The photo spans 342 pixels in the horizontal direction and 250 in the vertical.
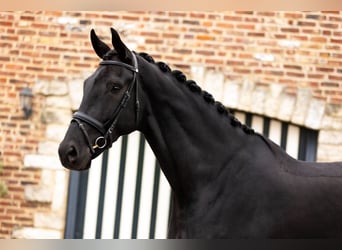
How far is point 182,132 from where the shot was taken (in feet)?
11.8

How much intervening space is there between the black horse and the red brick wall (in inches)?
108

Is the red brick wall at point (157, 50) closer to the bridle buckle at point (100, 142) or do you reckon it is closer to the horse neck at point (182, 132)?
the horse neck at point (182, 132)

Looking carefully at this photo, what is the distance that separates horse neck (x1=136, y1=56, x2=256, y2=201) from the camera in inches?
141

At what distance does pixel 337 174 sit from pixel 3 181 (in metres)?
3.54

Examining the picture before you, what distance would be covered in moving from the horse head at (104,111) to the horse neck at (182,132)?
8 cm

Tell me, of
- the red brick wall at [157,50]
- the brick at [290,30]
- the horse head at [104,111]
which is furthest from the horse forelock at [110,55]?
the brick at [290,30]

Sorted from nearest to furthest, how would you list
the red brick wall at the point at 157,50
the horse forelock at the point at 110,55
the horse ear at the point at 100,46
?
the horse forelock at the point at 110,55, the horse ear at the point at 100,46, the red brick wall at the point at 157,50

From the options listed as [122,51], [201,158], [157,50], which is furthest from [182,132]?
[157,50]

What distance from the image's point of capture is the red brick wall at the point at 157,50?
6320 mm

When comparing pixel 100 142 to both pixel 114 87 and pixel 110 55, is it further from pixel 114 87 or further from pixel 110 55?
pixel 110 55

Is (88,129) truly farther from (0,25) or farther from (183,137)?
(0,25)

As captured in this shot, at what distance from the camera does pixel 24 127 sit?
6539 millimetres

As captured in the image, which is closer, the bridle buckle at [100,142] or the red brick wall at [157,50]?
the bridle buckle at [100,142]

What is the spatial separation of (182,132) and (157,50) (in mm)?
2889
